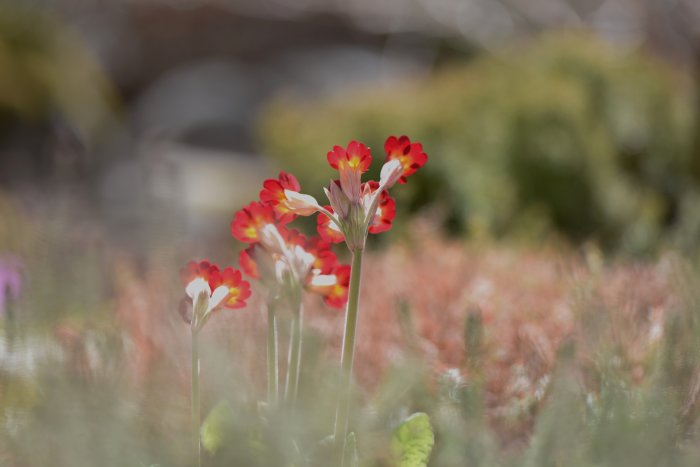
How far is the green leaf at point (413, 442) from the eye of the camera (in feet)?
3.77

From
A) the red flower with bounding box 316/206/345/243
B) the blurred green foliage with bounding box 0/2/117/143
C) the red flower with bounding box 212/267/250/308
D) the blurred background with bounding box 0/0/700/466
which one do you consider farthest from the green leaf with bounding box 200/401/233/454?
the blurred green foliage with bounding box 0/2/117/143

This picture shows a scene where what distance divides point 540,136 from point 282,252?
13.0ft

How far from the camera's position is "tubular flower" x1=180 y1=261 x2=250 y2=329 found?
1.12 m

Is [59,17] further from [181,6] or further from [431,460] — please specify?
A: [431,460]

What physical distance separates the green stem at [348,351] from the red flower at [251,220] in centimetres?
15

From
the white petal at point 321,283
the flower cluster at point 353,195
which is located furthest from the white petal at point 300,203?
the white petal at point 321,283

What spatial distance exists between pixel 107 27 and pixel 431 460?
12.6 meters

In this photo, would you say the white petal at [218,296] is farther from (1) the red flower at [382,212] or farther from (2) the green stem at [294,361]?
(1) the red flower at [382,212]

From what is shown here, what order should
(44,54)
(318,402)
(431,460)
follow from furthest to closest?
(44,54)
(431,460)
(318,402)

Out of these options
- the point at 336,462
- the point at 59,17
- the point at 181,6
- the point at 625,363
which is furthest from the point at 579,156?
the point at 181,6

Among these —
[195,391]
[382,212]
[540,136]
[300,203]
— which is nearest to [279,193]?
[300,203]

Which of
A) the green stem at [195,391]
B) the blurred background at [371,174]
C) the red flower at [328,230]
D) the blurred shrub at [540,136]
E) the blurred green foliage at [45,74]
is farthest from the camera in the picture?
the blurred green foliage at [45,74]

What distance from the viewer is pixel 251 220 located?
1.20 meters

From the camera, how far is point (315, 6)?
489 inches
